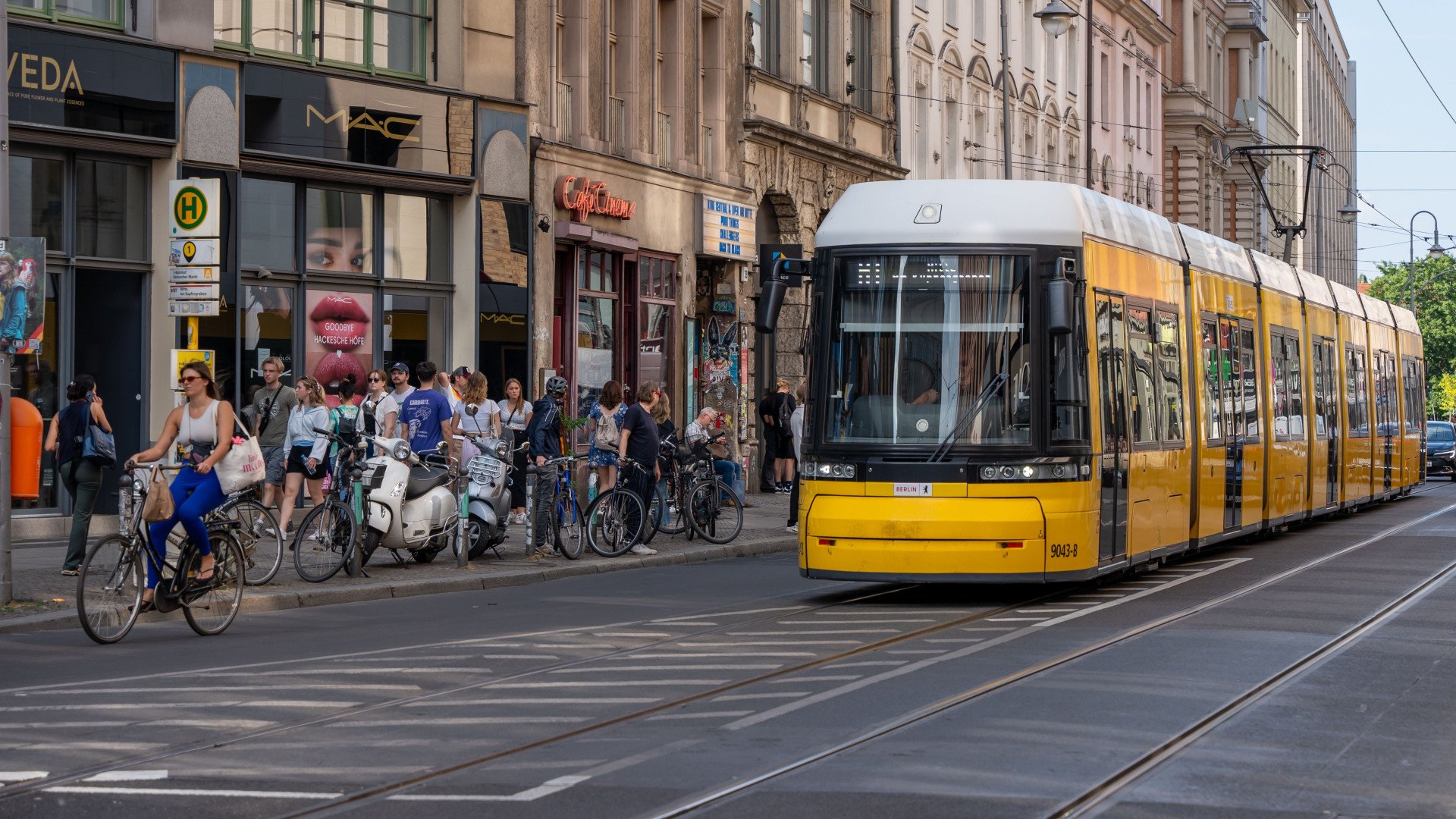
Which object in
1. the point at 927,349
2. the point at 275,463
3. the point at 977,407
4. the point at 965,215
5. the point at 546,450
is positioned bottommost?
the point at 275,463

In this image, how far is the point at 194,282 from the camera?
15.8 m

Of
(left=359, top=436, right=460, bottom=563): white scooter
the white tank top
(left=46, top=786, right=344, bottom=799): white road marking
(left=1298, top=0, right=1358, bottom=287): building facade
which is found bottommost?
(left=46, top=786, right=344, bottom=799): white road marking

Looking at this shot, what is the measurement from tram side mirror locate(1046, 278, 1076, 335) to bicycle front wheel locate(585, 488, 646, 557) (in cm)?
675

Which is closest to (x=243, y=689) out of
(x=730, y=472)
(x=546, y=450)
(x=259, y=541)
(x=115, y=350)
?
(x=259, y=541)

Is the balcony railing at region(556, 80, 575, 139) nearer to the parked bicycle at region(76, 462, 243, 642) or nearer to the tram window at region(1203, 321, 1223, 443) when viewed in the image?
the tram window at region(1203, 321, 1223, 443)

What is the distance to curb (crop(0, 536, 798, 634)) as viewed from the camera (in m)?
13.7

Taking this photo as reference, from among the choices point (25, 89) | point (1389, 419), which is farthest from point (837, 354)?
point (1389, 419)

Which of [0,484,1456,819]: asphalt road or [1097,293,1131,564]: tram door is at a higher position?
[1097,293,1131,564]: tram door

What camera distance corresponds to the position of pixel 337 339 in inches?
934

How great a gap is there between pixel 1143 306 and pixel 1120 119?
47.3m

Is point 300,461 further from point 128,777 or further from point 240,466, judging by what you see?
point 128,777

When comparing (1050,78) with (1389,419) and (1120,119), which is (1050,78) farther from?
(1389,419)

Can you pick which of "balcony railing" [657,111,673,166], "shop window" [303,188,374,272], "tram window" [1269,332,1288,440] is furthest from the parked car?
"shop window" [303,188,374,272]

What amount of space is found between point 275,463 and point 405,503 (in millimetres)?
3710
